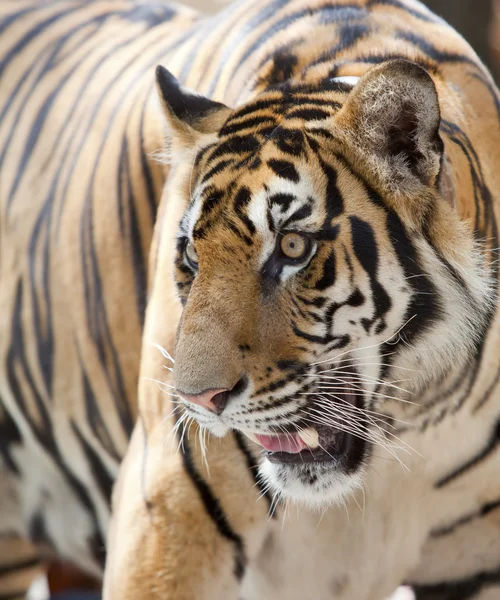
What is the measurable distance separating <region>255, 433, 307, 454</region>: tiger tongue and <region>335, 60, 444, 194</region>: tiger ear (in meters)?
0.37

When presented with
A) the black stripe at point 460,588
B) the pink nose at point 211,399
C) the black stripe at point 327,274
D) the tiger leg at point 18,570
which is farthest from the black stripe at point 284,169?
the tiger leg at point 18,570

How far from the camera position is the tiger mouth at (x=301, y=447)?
4.71 ft

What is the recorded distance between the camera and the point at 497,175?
5.15 ft

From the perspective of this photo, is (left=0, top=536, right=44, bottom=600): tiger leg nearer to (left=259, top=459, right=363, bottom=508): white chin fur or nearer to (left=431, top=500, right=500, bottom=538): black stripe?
(left=431, top=500, right=500, bottom=538): black stripe

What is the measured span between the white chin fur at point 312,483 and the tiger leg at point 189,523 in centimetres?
11

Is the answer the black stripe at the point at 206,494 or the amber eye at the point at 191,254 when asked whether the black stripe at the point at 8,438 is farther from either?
the amber eye at the point at 191,254

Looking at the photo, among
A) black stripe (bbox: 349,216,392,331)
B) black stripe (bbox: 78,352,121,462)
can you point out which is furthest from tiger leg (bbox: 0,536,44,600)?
black stripe (bbox: 349,216,392,331)

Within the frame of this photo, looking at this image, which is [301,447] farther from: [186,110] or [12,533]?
[12,533]

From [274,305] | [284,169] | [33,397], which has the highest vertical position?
[284,169]

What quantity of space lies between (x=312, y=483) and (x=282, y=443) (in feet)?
0.22

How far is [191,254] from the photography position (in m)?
1.40

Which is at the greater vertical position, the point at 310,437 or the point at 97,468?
the point at 310,437

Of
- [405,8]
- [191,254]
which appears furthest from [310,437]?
[405,8]

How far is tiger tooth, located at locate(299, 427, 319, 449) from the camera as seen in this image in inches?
55.4
